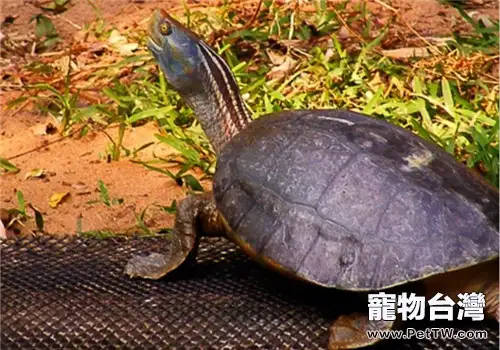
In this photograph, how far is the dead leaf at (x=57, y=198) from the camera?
348 cm

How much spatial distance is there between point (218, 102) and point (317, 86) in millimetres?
1484

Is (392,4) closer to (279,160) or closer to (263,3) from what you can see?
(263,3)

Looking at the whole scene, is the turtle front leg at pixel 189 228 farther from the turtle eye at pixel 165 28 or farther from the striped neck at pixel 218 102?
the turtle eye at pixel 165 28

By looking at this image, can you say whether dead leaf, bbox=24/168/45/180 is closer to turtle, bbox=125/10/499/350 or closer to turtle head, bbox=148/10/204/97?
turtle head, bbox=148/10/204/97

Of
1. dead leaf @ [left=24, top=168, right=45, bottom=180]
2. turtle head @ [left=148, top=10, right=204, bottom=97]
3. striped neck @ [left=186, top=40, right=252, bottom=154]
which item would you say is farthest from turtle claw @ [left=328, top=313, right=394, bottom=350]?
dead leaf @ [left=24, top=168, right=45, bottom=180]

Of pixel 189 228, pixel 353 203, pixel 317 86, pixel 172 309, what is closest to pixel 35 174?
pixel 317 86

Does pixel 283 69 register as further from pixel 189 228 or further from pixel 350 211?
Answer: pixel 350 211

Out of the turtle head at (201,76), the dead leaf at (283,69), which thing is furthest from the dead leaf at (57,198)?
the dead leaf at (283,69)

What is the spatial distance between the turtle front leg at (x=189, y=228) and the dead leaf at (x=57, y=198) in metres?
1.04

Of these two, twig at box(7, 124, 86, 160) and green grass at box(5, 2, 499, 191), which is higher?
green grass at box(5, 2, 499, 191)

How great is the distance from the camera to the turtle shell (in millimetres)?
2102

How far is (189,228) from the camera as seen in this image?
249 cm

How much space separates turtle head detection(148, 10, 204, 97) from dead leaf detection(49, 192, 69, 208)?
958 mm

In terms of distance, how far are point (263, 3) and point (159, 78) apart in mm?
864
